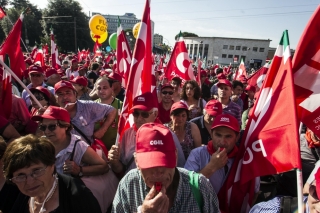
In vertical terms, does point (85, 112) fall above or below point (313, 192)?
above

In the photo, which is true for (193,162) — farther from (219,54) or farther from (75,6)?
(219,54)

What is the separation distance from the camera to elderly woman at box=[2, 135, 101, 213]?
1.73 meters

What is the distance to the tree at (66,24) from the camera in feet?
141

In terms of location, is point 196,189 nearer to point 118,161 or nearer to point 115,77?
point 118,161

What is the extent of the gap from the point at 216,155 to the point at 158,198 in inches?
37.3

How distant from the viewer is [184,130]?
3.23 m

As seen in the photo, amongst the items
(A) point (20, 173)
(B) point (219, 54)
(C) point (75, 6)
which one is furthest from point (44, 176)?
(B) point (219, 54)

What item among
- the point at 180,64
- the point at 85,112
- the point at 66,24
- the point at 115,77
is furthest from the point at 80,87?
the point at 66,24

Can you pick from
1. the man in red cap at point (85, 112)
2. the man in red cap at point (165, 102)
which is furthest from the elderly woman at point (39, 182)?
the man in red cap at point (165, 102)

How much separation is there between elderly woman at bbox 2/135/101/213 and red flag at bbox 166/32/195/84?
4226mm

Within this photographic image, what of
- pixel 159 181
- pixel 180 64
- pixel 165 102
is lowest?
pixel 159 181

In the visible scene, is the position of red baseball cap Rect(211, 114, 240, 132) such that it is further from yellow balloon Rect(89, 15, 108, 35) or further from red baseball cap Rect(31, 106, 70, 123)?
yellow balloon Rect(89, 15, 108, 35)

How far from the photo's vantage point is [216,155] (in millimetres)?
2215

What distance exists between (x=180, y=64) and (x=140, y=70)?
2.89 metres
